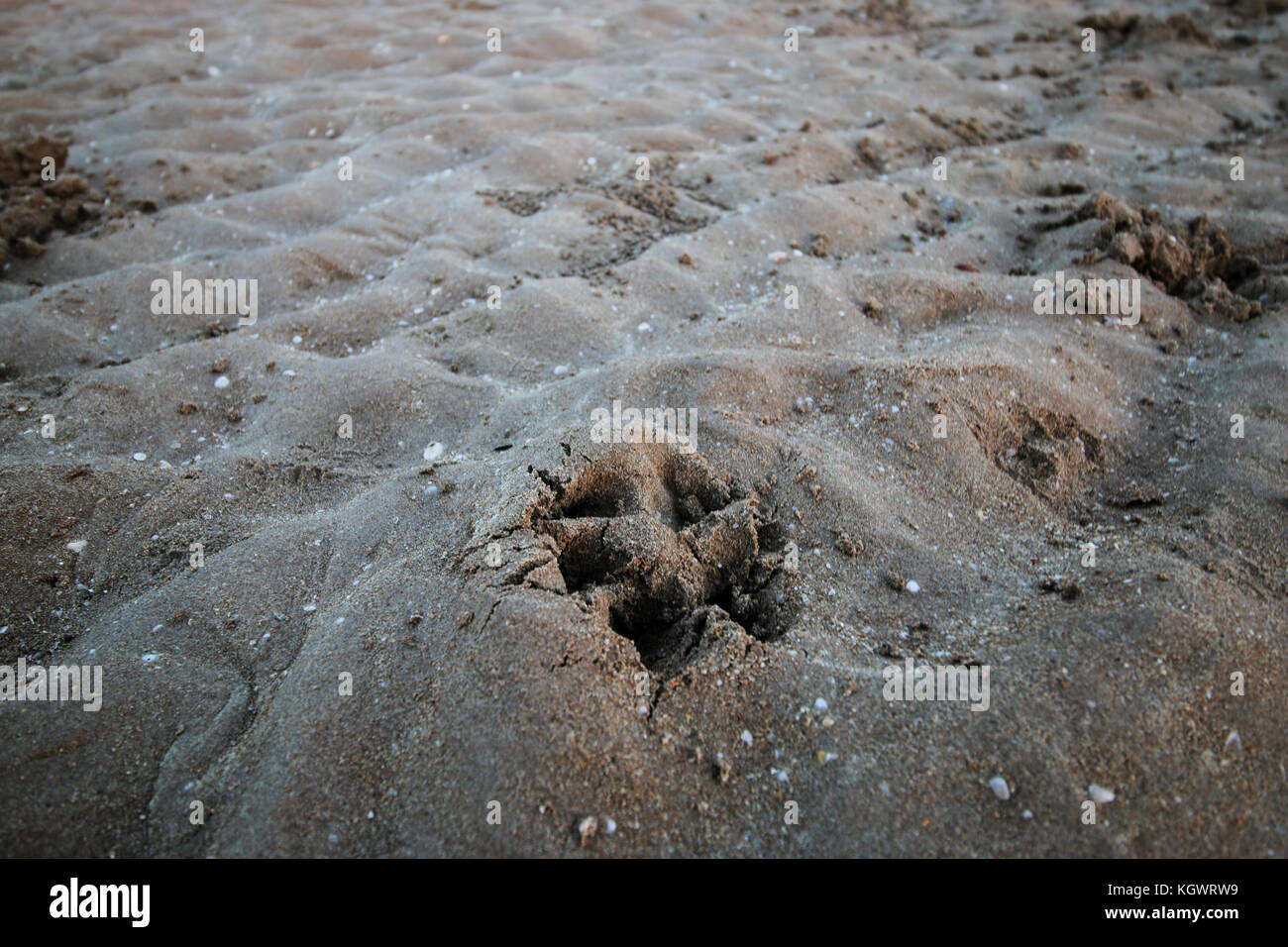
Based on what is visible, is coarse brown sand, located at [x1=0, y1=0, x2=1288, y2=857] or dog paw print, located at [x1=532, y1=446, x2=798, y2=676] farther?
dog paw print, located at [x1=532, y1=446, x2=798, y2=676]

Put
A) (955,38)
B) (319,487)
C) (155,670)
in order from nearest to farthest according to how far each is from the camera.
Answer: (155,670), (319,487), (955,38)

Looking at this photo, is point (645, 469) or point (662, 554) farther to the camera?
point (645, 469)

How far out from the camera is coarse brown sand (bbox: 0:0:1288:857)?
1809 mm

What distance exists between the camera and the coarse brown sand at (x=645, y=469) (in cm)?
181

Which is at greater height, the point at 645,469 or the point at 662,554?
the point at 645,469

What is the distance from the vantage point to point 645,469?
2482 mm

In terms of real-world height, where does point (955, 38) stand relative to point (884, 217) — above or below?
above

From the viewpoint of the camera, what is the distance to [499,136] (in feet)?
16.2

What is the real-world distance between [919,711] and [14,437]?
135 inches

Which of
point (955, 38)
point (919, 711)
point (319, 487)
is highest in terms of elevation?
point (955, 38)

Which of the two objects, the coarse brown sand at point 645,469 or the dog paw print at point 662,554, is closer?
the coarse brown sand at point 645,469
